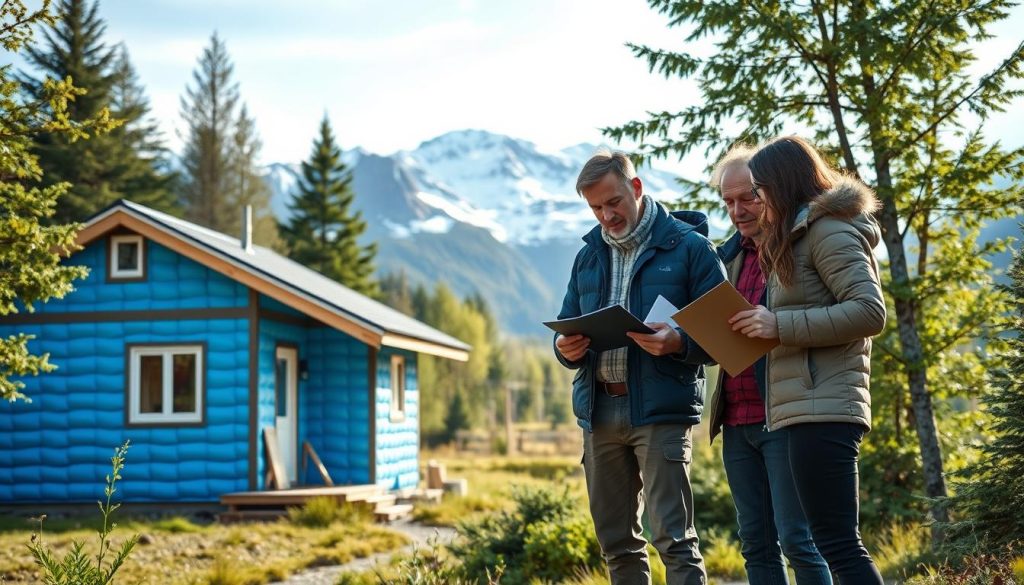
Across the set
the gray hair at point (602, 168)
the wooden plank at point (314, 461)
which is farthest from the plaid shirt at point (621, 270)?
the wooden plank at point (314, 461)

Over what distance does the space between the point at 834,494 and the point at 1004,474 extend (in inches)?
94.3

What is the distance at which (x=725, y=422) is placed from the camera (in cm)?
383

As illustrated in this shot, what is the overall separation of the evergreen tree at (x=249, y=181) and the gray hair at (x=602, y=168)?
3521 centimetres

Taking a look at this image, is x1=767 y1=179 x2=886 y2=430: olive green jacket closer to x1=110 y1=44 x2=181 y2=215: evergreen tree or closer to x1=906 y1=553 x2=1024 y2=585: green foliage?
x1=906 y1=553 x2=1024 y2=585: green foliage

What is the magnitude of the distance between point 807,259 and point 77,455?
12.0 m

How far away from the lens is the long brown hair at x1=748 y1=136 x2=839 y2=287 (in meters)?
3.21

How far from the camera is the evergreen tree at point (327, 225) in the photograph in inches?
1329

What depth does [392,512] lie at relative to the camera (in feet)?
41.9

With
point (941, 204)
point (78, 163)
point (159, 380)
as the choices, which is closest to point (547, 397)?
point (78, 163)

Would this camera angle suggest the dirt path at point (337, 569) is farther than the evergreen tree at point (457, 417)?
No

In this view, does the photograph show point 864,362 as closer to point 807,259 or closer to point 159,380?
point 807,259

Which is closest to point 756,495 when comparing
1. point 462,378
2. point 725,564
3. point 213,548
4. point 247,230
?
point 725,564

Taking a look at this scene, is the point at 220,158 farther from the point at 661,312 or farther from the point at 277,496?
the point at 661,312

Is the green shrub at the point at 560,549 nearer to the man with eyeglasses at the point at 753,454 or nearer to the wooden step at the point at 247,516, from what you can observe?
the man with eyeglasses at the point at 753,454
